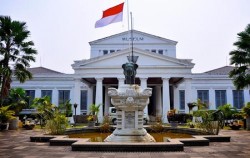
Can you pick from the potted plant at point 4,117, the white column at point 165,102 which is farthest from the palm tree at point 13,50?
the white column at point 165,102

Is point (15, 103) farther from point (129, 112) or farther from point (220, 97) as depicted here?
point (220, 97)

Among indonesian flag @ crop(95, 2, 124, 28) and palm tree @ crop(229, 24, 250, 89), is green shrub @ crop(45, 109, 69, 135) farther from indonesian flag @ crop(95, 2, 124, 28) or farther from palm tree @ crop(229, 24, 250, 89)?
palm tree @ crop(229, 24, 250, 89)

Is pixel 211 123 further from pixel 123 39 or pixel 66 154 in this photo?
pixel 123 39

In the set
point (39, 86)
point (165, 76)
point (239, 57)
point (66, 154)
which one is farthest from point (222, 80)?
point (66, 154)

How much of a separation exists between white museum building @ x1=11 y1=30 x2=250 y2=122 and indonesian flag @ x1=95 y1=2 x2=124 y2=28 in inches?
679

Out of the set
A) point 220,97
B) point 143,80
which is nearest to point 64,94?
point 143,80

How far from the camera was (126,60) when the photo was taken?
35.8 metres

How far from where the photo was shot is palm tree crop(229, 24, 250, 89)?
74.4 ft

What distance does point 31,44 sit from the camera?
2522cm

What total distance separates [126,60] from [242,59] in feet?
52.8

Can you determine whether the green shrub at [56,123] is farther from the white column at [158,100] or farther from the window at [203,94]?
the window at [203,94]

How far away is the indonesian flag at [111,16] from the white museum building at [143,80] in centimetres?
1724

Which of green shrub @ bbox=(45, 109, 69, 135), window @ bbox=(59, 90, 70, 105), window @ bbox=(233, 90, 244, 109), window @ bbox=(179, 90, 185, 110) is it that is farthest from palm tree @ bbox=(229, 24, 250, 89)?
window @ bbox=(59, 90, 70, 105)

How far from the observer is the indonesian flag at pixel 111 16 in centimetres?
1714
